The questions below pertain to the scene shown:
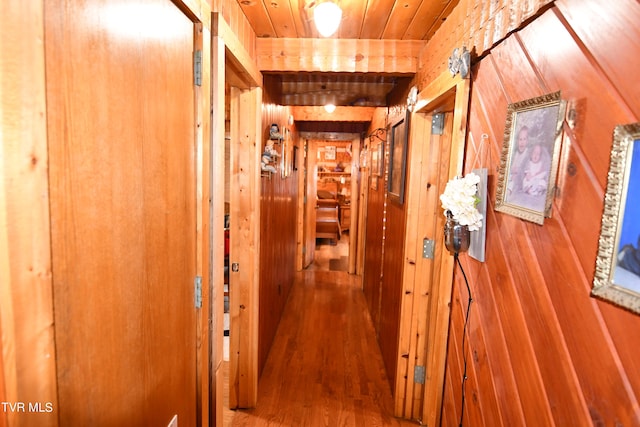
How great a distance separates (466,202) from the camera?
118cm

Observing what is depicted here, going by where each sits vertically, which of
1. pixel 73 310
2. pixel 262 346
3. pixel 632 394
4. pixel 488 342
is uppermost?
pixel 73 310

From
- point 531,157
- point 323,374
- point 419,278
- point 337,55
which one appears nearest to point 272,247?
point 323,374

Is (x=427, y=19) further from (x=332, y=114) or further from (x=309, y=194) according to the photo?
(x=309, y=194)

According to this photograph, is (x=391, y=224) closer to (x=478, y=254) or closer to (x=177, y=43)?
(x=478, y=254)

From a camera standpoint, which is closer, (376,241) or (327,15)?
(327,15)

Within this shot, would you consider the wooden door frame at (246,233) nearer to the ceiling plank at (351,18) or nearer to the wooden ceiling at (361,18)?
the wooden ceiling at (361,18)

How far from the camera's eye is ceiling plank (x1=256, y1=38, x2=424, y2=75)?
2.18m

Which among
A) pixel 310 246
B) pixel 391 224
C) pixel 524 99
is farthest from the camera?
pixel 310 246

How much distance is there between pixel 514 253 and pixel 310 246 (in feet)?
16.8

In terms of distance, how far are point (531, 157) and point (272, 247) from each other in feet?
A: 7.71

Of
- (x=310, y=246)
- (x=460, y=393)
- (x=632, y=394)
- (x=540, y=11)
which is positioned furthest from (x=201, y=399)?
(x=310, y=246)

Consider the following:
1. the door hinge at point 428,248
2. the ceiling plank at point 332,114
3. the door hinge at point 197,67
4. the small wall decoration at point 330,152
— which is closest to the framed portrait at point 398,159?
the door hinge at point 428,248

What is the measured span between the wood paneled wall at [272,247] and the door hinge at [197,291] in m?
1.16

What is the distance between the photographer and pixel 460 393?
1.39 metres
